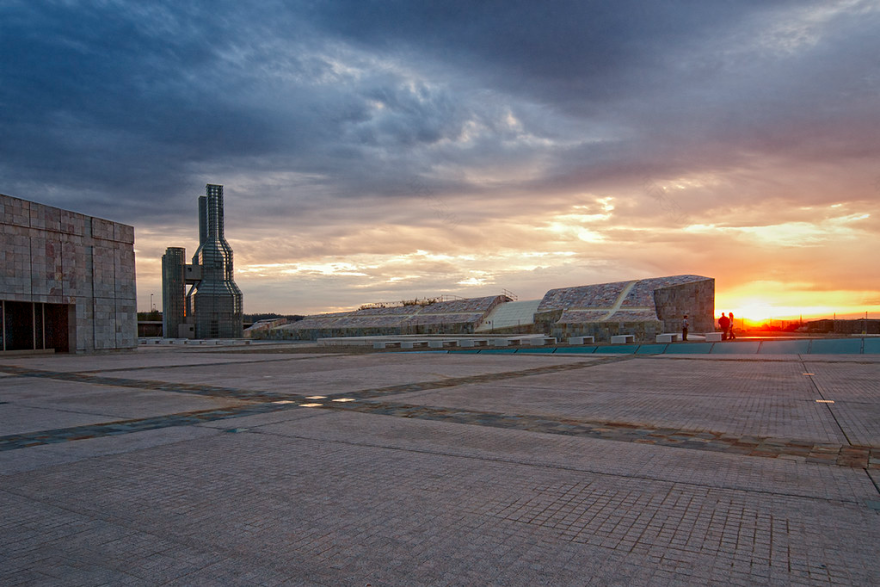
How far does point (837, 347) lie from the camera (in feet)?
66.2

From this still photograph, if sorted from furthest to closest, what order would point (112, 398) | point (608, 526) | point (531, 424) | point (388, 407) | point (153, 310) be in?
point (153, 310) < point (112, 398) < point (388, 407) < point (531, 424) < point (608, 526)

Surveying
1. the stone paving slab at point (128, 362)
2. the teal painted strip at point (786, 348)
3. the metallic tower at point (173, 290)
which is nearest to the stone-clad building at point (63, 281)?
the stone paving slab at point (128, 362)

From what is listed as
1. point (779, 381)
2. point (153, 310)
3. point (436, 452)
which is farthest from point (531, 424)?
point (153, 310)

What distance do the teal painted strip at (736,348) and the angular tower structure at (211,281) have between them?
45.9m

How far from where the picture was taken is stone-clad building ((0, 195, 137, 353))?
27.8 m

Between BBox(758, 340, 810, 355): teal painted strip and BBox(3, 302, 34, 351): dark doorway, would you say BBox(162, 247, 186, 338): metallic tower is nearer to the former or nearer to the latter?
BBox(3, 302, 34, 351): dark doorway

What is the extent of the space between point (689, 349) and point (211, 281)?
4640 cm

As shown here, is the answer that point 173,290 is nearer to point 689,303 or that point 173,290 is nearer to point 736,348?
point 689,303

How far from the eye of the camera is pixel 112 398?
35.8 feet

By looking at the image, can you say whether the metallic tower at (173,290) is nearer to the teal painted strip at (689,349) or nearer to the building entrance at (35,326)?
the building entrance at (35,326)

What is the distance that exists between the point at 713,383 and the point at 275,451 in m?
9.53

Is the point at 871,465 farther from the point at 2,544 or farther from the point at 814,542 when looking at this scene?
the point at 2,544

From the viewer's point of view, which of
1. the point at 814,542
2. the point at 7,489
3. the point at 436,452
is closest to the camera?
the point at 814,542

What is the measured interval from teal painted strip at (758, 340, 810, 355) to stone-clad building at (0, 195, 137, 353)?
3258 cm
